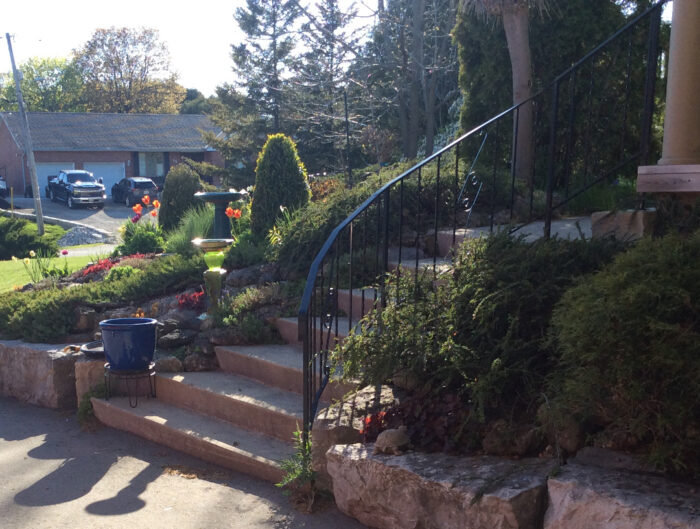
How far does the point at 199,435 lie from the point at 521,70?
6273mm

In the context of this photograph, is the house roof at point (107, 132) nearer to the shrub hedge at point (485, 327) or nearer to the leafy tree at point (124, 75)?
the leafy tree at point (124, 75)

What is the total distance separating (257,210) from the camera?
9227 mm

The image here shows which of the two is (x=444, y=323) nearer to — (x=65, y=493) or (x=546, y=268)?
(x=546, y=268)

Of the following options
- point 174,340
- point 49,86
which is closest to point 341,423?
point 174,340

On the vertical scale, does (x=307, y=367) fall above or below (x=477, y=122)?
below

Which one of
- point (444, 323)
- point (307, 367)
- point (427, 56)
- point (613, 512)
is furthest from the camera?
point (427, 56)

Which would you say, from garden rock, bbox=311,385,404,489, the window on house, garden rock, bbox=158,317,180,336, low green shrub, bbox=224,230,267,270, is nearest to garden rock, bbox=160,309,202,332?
garden rock, bbox=158,317,180,336

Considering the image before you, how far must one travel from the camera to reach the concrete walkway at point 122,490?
3.72 metres

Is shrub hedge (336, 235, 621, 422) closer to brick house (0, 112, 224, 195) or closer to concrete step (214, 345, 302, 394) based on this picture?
concrete step (214, 345, 302, 394)

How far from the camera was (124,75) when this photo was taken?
178 ft

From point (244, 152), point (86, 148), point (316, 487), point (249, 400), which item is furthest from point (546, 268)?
point (86, 148)

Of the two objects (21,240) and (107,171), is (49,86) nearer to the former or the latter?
(107,171)

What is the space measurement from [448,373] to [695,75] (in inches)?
97.5

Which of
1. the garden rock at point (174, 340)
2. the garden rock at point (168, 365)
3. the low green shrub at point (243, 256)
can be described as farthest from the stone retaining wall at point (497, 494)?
the low green shrub at point (243, 256)
